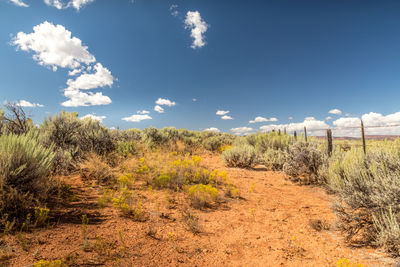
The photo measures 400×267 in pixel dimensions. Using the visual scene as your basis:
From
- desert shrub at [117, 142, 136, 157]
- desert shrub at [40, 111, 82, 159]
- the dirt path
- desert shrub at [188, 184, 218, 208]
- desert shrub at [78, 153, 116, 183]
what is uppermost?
desert shrub at [40, 111, 82, 159]

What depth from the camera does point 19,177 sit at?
10.4 ft

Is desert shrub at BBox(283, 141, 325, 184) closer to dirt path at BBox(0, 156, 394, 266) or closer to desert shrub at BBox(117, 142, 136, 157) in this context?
dirt path at BBox(0, 156, 394, 266)

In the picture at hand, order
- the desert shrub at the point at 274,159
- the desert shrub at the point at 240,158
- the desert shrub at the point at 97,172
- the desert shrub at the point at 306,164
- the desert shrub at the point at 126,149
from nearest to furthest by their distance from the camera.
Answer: the desert shrub at the point at 97,172 → the desert shrub at the point at 306,164 → the desert shrub at the point at 126,149 → the desert shrub at the point at 274,159 → the desert shrub at the point at 240,158

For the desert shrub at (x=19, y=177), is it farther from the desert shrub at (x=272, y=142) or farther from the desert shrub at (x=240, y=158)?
the desert shrub at (x=272, y=142)

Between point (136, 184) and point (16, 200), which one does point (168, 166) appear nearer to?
point (136, 184)

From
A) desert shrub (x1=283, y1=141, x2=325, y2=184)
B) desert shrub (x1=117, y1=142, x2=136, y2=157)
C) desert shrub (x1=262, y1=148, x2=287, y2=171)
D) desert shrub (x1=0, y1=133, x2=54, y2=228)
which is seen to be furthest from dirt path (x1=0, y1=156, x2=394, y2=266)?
desert shrub (x1=262, y1=148, x2=287, y2=171)

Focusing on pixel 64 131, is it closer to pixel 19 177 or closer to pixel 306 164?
pixel 19 177

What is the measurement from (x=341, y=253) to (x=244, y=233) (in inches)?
57.8

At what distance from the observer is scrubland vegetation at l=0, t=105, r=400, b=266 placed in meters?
2.85

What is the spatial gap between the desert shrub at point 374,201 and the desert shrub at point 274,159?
4661 mm

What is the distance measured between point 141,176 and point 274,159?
6.17m

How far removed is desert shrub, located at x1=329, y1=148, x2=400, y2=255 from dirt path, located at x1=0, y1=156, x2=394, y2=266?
0.26m

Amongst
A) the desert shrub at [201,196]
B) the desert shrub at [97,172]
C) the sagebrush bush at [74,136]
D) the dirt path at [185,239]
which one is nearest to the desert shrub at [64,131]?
the sagebrush bush at [74,136]

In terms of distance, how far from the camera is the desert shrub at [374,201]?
8.33 ft
